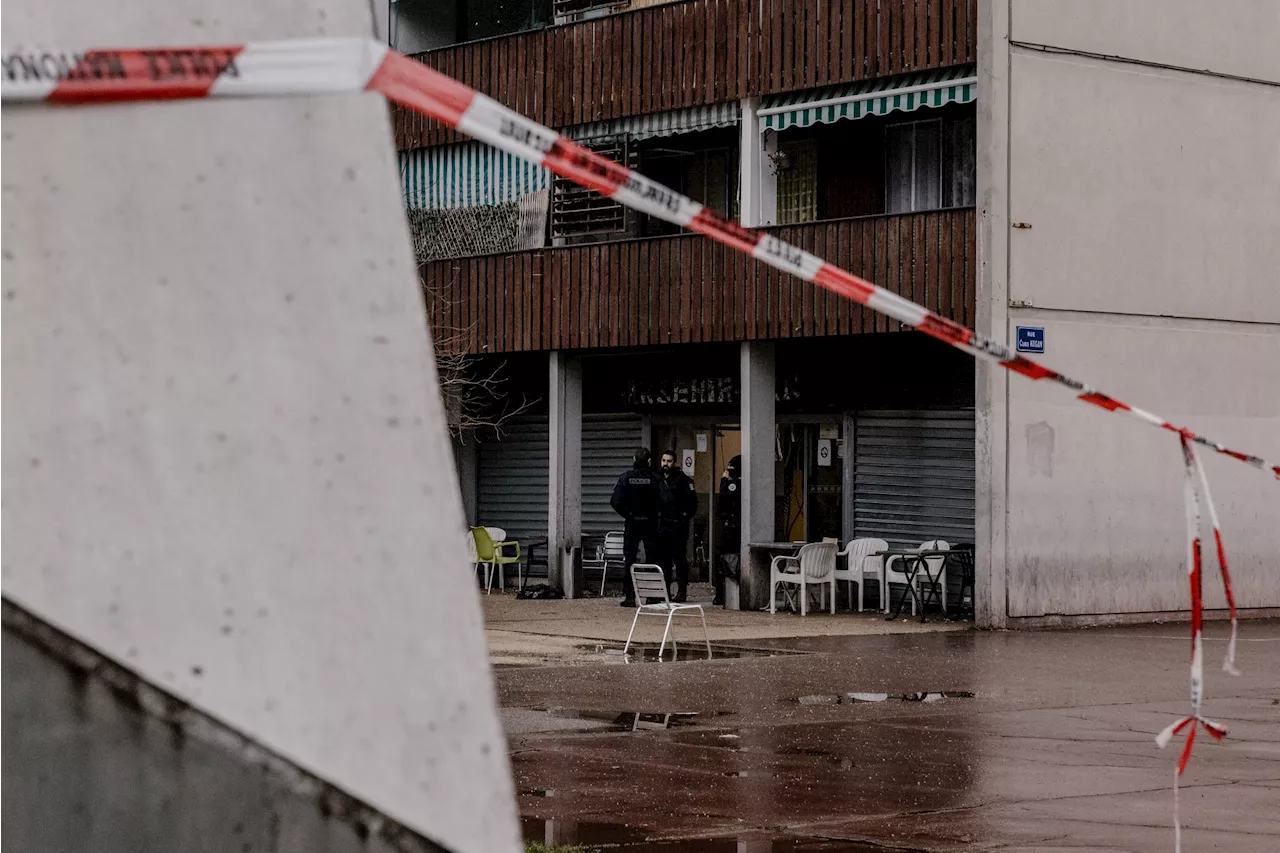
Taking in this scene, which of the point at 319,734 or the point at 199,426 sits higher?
the point at 199,426

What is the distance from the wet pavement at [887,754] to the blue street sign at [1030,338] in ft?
14.8

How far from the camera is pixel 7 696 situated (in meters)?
3.64

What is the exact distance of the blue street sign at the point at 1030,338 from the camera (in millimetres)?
21203

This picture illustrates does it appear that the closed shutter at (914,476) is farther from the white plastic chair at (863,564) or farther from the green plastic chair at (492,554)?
the green plastic chair at (492,554)

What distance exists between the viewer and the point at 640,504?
24094 millimetres

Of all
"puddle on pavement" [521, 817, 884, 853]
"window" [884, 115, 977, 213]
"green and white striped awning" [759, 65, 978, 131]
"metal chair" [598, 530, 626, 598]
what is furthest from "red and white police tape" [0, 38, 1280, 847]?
"metal chair" [598, 530, 626, 598]

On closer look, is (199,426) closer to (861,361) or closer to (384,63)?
(384,63)

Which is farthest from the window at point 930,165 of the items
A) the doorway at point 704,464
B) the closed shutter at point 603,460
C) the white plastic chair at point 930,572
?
the closed shutter at point 603,460

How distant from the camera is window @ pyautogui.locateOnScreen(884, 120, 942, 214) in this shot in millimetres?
23797

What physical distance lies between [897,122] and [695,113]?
8.04 ft

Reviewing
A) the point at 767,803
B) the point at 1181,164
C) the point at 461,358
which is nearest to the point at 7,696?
the point at 767,803

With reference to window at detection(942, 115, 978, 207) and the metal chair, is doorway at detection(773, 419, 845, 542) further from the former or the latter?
window at detection(942, 115, 978, 207)

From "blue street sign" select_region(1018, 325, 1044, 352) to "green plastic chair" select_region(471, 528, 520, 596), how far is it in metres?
8.59

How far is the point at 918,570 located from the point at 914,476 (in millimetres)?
2096
